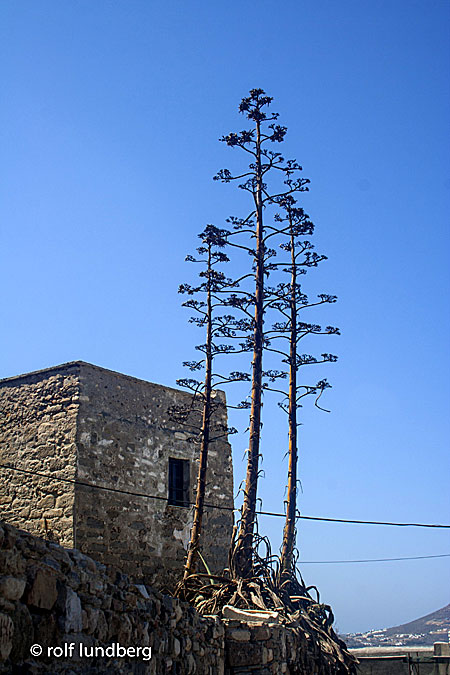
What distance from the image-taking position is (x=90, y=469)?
13.1 m

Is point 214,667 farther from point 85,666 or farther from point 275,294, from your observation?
point 275,294

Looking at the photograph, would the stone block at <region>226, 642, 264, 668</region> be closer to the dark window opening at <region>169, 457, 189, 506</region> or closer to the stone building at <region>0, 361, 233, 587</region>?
the stone building at <region>0, 361, 233, 587</region>

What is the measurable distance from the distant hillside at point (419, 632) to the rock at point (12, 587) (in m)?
34.8

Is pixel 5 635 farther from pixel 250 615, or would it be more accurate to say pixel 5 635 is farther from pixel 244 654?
pixel 250 615

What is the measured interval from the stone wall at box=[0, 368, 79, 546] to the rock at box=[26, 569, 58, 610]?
25.8ft

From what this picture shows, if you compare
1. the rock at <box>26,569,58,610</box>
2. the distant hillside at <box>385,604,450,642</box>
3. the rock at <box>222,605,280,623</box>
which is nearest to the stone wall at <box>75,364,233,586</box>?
the rock at <box>222,605,280,623</box>

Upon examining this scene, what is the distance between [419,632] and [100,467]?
34166 mm

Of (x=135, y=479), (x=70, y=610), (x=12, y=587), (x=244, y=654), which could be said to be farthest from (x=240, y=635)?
(x=135, y=479)

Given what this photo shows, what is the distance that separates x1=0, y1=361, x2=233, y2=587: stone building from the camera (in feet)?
42.4

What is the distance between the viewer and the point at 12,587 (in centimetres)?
455

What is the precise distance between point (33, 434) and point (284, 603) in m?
5.48

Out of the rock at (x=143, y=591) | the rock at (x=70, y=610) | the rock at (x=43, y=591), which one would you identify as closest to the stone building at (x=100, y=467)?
the rock at (x=143, y=591)

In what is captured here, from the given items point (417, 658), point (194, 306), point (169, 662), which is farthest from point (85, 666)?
point (417, 658)

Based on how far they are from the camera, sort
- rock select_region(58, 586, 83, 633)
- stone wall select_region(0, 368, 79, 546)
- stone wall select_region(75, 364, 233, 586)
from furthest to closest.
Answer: stone wall select_region(75, 364, 233, 586) < stone wall select_region(0, 368, 79, 546) < rock select_region(58, 586, 83, 633)
